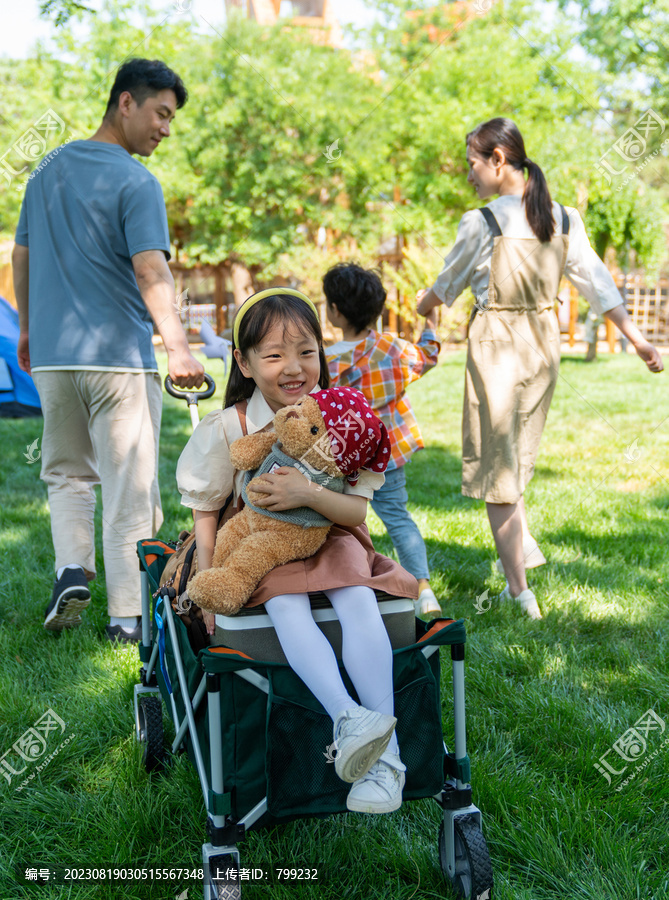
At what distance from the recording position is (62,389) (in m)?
3.18

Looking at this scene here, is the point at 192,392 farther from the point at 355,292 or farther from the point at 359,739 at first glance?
the point at 359,739

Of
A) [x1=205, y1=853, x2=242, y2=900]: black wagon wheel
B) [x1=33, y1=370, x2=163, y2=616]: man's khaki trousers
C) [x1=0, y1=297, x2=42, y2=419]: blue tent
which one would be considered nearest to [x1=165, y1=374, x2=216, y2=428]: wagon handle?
[x1=33, y1=370, x2=163, y2=616]: man's khaki trousers

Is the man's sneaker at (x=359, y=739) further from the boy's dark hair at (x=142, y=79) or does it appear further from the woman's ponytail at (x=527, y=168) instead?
the boy's dark hair at (x=142, y=79)

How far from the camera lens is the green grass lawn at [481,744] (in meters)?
1.92

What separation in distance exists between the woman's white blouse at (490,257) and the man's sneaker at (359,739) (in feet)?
6.98

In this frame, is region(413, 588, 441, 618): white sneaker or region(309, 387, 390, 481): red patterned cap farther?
region(413, 588, 441, 618): white sneaker

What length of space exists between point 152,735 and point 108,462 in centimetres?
125

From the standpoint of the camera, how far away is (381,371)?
11.4 feet

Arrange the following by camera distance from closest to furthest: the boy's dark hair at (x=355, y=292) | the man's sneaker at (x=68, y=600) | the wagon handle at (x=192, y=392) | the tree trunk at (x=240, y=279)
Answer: the wagon handle at (x=192, y=392) → the man's sneaker at (x=68, y=600) → the boy's dark hair at (x=355, y=292) → the tree trunk at (x=240, y=279)

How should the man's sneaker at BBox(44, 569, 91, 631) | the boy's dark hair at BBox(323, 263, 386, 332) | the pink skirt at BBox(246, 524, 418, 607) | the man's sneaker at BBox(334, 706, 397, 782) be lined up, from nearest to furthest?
the man's sneaker at BBox(334, 706, 397, 782), the pink skirt at BBox(246, 524, 418, 607), the man's sneaker at BBox(44, 569, 91, 631), the boy's dark hair at BBox(323, 263, 386, 332)

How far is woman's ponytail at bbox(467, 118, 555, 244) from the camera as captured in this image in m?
3.27

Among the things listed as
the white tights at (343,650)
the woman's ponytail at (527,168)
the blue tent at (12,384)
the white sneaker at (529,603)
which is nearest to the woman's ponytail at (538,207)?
the woman's ponytail at (527,168)

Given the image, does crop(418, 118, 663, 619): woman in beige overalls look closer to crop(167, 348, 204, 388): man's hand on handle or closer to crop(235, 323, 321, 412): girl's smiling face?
crop(167, 348, 204, 388): man's hand on handle

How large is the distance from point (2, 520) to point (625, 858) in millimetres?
4036
